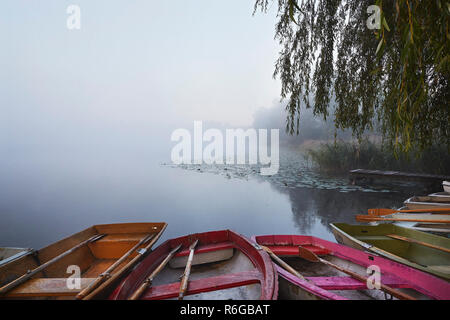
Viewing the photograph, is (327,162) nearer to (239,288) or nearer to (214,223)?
(214,223)

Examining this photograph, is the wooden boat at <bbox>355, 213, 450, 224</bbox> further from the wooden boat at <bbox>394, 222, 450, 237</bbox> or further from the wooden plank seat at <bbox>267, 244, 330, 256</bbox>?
the wooden plank seat at <bbox>267, 244, 330, 256</bbox>

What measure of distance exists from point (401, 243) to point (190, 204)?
6.05 m

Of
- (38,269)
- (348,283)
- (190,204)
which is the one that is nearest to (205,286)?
(348,283)

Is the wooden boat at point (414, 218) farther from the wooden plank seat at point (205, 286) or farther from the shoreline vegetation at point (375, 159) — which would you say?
the shoreline vegetation at point (375, 159)

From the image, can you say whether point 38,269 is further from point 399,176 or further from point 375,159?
point 375,159

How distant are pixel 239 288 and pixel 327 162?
35.4 ft

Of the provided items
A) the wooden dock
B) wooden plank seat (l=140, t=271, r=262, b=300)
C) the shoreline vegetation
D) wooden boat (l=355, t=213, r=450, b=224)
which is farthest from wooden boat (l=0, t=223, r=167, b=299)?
the wooden dock

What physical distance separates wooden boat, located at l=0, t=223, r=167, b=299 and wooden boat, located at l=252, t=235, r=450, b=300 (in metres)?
1.69

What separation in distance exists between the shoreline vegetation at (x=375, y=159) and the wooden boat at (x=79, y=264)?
265 inches

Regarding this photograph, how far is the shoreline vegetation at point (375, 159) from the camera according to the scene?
7.80 meters

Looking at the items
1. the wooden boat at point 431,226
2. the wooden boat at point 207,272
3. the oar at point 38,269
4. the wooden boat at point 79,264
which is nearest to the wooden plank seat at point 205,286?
the wooden boat at point 207,272

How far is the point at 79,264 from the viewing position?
278cm

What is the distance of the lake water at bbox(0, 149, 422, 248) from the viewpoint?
214 inches

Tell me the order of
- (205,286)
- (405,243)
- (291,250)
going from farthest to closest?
(405,243), (291,250), (205,286)
